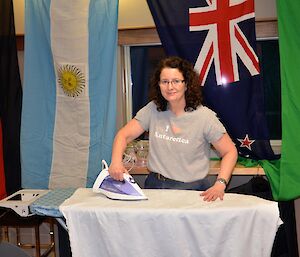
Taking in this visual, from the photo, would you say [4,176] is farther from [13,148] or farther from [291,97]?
[291,97]

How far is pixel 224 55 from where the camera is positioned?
8.62 ft

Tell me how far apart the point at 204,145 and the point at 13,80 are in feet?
4.94

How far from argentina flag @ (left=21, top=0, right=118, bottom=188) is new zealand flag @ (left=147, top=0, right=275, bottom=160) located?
37 cm

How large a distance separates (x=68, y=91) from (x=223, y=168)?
1.24 meters

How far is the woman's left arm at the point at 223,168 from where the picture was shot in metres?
1.89

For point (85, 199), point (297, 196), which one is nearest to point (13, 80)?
point (85, 199)

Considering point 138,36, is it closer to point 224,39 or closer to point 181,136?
point 224,39

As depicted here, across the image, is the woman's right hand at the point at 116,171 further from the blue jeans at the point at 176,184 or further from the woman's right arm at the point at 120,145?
the blue jeans at the point at 176,184

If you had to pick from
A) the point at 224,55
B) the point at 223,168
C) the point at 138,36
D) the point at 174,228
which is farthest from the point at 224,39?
the point at 174,228

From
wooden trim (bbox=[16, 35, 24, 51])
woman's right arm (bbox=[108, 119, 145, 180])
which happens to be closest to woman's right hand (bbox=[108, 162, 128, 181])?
woman's right arm (bbox=[108, 119, 145, 180])

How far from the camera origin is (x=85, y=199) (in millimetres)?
1951

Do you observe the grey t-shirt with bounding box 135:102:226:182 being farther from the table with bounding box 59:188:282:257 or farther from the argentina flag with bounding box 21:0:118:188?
the argentina flag with bounding box 21:0:118:188

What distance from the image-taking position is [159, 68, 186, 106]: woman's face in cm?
204

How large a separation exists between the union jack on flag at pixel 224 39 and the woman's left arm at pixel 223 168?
690 millimetres
